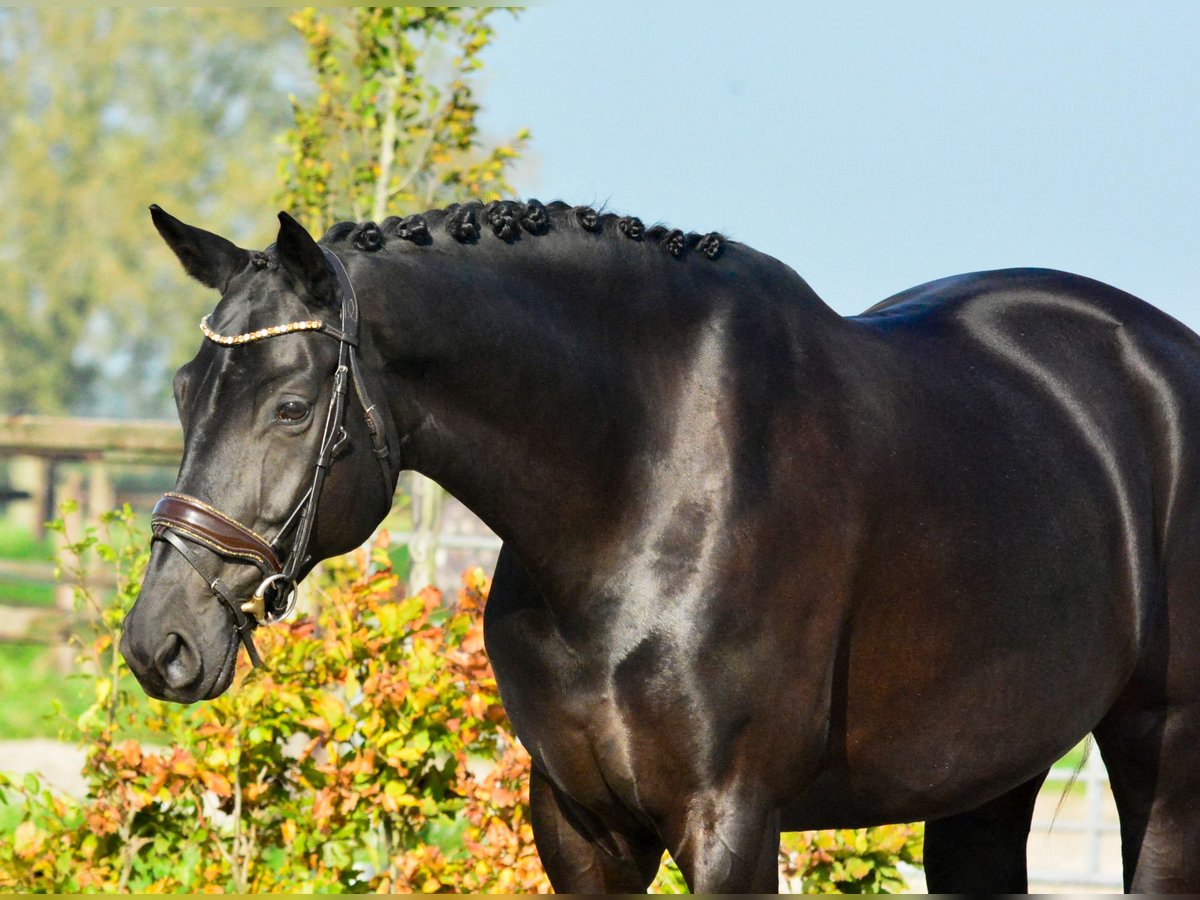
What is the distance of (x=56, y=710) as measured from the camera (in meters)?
4.32

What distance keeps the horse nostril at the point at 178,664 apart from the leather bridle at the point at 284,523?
9cm

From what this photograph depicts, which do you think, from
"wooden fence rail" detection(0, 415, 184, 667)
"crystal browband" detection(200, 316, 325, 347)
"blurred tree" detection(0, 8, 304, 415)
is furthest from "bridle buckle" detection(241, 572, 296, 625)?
"blurred tree" detection(0, 8, 304, 415)

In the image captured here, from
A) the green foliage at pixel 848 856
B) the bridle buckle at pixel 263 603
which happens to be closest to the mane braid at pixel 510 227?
the bridle buckle at pixel 263 603

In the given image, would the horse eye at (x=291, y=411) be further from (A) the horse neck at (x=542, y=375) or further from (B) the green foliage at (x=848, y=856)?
(B) the green foliage at (x=848, y=856)

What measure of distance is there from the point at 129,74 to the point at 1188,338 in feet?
76.4

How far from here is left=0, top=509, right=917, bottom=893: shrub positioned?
4156 millimetres

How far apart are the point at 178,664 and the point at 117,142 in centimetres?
2317

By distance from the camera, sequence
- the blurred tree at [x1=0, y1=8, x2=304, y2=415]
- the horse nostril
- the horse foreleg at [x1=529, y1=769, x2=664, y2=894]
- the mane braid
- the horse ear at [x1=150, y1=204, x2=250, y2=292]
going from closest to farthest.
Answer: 1. the horse nostril
2. the horse ear at [x1=150, y1=204, x2=250, y2=292]
3. the mane braid
4. the horse foreleg at [x1=529, y1=769, x2=664, y2=894]
5. the blurred tree at [x1=0, y1=8, x2=304, y2=415]

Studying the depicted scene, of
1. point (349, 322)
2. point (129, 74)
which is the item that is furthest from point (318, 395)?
point (129, 74)

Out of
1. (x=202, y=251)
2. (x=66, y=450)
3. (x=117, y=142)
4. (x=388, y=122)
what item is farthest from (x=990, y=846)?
(x=117, y=142)

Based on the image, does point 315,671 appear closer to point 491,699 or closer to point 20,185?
point 491,699

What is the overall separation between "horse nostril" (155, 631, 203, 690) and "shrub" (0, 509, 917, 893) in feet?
5.62

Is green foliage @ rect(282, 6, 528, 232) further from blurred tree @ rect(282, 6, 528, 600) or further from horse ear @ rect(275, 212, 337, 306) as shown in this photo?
horse ear @ rect(275, 212, 337, 306)

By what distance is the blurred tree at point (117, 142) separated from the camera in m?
22.9
